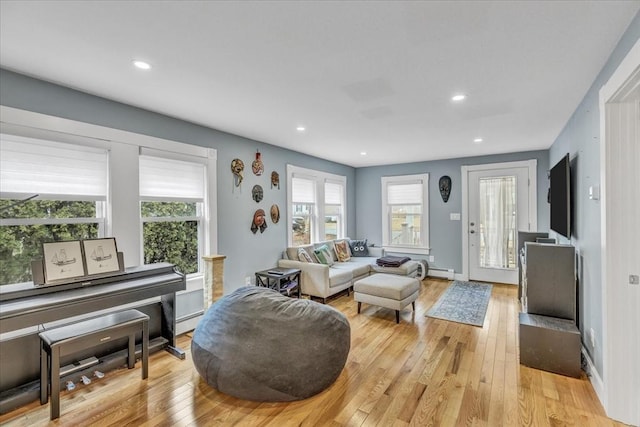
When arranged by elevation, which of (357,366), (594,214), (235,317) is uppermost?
(594,214)

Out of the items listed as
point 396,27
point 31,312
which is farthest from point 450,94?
point 31,312

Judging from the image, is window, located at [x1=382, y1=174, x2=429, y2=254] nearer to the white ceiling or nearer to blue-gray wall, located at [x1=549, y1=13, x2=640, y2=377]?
the white ceiling

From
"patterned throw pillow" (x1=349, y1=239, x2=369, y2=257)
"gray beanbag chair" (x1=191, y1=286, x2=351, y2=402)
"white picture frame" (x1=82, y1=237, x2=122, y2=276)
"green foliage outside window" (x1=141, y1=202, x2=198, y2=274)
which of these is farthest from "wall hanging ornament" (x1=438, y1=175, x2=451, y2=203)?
"white picture frame" (x1=82, y1=237, x2=122, y2=276)

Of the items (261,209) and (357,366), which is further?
(261,209)

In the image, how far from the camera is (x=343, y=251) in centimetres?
566

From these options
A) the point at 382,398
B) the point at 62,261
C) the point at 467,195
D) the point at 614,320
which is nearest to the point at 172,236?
the point at 62,261

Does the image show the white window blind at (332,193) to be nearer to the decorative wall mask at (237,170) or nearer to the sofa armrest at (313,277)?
the sofa armrest at (313,277)

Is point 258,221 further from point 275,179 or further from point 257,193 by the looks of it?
point 275,179

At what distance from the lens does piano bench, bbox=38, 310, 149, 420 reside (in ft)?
6.53

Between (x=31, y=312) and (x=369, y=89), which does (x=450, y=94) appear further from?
(x=31, y=312)

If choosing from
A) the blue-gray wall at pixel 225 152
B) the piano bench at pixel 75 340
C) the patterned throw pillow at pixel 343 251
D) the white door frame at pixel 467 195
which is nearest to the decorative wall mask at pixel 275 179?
the blue-gray wall at pixel 225 152

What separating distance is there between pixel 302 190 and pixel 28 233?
3.61 m

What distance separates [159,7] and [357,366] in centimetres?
285

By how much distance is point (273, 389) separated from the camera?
2088 millimetres
